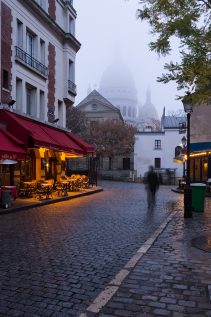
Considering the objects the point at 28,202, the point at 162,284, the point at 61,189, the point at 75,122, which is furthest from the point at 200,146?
the point at 75,122

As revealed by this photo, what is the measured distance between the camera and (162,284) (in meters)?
5.88

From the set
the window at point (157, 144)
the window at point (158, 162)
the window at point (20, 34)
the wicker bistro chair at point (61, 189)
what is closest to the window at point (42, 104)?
the window at point (20, 34)

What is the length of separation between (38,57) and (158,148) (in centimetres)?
3799

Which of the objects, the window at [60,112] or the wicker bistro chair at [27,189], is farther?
the window at [60,112]

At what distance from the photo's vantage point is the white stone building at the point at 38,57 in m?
20.5

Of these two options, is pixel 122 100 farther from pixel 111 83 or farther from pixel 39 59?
pixel 39 59

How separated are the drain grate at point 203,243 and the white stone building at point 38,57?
13206mm

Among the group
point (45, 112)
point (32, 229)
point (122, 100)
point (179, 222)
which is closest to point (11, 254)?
point (32, 229)

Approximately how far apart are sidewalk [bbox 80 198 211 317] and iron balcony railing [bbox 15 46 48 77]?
50.2ft

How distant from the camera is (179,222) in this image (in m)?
12.3

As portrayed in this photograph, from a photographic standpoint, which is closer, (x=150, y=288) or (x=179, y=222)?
(x=150, y=288)

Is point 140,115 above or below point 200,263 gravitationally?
above

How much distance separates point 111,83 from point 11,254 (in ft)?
370

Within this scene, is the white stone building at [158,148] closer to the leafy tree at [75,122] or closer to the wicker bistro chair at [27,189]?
the leafy tree at [75,122]
